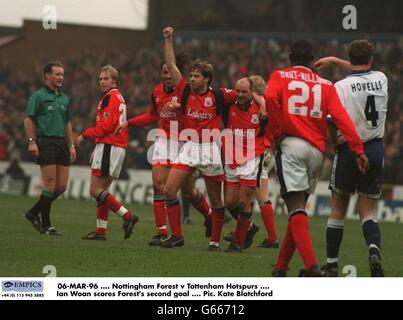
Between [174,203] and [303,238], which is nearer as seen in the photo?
[303,238]

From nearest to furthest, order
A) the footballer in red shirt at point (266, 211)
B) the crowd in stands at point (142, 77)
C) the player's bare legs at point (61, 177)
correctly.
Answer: the footballer in red shirt at point (266, 211) < the player's bare legs at point (61, 177) < the crowd in stands at point (142, 77)

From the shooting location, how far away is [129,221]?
13383 mm

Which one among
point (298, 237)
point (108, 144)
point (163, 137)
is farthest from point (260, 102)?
point (108, 144)

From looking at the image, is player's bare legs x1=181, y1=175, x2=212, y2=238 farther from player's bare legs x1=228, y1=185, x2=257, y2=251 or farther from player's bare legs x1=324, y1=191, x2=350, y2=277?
player's bare legs x1=324, y1=191, x2=350, y2=277

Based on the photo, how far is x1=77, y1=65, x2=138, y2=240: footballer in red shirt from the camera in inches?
520

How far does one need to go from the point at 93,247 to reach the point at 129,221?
1.06 meters

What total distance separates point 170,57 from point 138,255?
7.29 ft

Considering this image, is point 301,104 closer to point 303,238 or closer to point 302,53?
point 302,53

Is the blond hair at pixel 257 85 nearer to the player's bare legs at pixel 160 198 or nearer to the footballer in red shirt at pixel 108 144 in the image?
the player's bare legs at pixel 160 198

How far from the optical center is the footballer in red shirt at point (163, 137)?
12.8 m

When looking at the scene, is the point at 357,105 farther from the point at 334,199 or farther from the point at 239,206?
the point at 239,206

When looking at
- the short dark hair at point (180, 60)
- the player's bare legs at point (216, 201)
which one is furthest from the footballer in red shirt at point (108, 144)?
the player's bare legs at point (216, 201)

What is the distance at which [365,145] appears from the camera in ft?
33.3

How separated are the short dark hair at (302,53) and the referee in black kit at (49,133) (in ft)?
16.4
